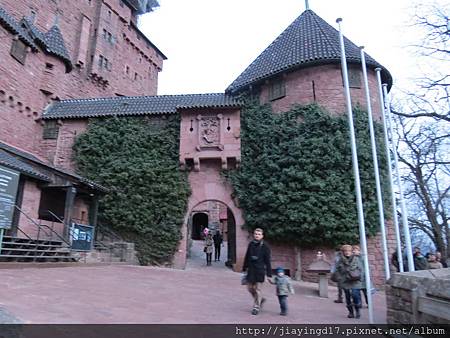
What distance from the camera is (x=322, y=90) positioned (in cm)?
1528

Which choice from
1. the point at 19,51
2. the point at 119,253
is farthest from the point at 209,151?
the point at 19,51

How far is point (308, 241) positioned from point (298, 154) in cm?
355

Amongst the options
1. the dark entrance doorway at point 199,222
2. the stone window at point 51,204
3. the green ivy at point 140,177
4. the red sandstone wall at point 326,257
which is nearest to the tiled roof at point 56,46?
the green ivy at point 140,177

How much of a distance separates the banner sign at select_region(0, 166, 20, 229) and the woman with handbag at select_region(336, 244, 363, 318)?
814 cm

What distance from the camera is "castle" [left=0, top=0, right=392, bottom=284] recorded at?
547 inches

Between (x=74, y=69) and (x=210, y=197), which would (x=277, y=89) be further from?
(x=74, y=69)

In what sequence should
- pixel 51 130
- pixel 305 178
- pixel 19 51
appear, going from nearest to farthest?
1. pixel 305 178
2. pixel 19 51
3. pixel 51 130

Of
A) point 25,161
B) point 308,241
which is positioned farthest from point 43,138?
point 308,241

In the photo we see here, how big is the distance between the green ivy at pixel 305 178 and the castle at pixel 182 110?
0.63 m

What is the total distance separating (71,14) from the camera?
27.7 metres

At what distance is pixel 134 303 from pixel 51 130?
1487 centimetres

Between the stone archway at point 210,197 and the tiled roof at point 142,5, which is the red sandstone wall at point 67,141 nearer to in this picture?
the stone archway at point 210,197

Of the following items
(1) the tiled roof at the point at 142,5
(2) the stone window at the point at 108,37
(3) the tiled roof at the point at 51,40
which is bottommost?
(3) the tiled roof at the point at 51,40

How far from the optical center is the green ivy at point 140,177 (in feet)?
49.5
